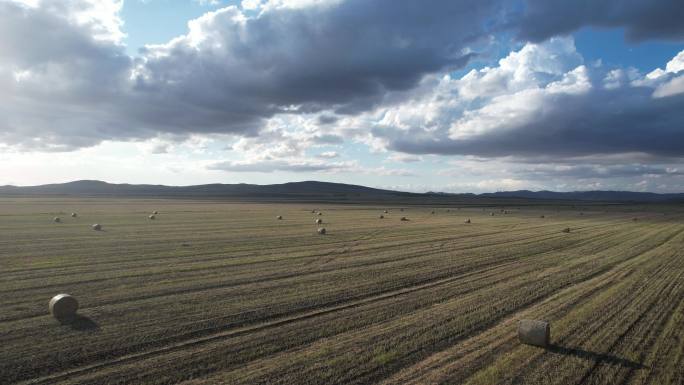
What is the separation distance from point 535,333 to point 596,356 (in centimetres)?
122

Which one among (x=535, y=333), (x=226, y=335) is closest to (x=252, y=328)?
(x=226, y=335)

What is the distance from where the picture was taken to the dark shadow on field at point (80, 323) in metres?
10.2

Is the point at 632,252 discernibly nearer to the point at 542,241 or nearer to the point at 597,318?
the point at 542,241

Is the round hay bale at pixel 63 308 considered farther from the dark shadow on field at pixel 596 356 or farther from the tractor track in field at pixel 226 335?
the dark shadow on field at pixel 596 356

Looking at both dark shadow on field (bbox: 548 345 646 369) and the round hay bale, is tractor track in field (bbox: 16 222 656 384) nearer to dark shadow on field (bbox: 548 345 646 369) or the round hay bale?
dark shadow on field (bbox: 548 345 646 369)

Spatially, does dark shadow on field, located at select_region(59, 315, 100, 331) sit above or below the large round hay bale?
below

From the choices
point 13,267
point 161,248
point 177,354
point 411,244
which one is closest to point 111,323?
point 177,354

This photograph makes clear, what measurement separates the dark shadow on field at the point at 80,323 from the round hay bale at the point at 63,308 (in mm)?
169

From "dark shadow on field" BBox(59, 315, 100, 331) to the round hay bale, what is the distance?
0.17 metres

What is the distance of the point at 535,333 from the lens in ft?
30.4

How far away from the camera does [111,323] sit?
10.5 metres

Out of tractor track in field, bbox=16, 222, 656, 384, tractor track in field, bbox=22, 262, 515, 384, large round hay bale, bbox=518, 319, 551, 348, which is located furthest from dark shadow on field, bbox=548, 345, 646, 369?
tractor track in field, bbox=22, 262, 515, 384

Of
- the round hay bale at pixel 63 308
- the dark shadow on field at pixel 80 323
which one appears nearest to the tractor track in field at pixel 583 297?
the dark shadow on field at pixel 80 323

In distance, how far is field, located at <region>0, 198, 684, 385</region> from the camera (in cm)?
805
